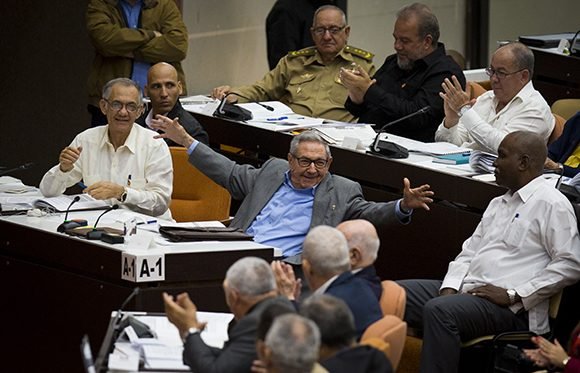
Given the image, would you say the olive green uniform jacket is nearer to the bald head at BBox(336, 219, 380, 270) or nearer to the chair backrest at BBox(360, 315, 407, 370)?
the bald head at BBox(336, 219, 380, 270)

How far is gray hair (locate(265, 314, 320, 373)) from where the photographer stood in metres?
4.40

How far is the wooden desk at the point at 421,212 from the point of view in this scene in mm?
7426

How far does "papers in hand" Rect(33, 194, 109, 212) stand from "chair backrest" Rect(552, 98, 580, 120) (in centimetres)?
298

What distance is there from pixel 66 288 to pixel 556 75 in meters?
4.30

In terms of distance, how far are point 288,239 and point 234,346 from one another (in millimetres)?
2306

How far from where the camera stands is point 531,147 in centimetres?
676

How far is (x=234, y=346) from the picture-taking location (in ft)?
16.6

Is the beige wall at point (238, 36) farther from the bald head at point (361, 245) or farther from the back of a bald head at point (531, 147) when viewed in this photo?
the bald head at point (361, 245)

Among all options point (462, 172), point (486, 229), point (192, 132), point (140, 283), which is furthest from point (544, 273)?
point (192, 132)

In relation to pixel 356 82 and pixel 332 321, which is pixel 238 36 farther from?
pixel 332 321

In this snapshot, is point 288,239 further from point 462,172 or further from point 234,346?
point 234,346

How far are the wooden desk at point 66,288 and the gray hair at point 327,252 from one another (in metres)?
0.98

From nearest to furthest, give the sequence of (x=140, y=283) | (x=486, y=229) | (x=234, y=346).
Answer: (x=234, y=346) < (x=140, y=283) < (x=486, y=229)

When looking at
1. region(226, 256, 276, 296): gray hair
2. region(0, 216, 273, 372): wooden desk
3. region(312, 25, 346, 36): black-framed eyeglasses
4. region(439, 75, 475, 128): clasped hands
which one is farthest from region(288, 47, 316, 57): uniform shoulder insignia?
region(226, 256, 276, 296): gray hair
